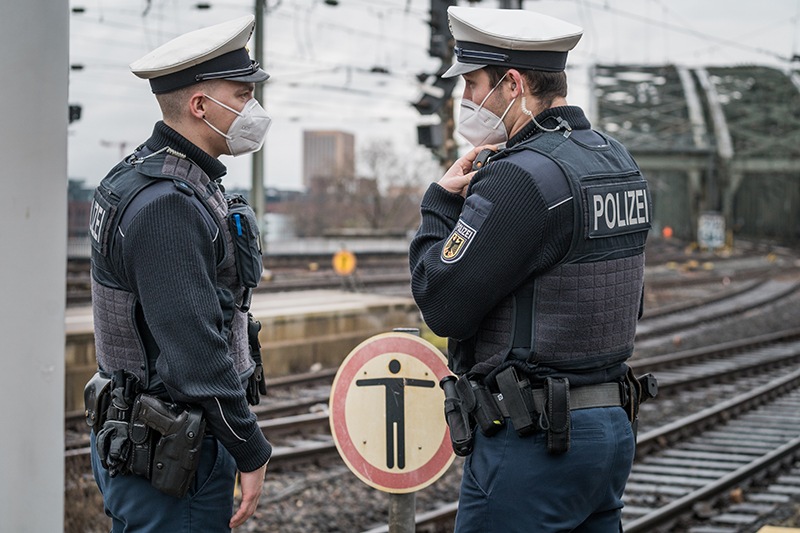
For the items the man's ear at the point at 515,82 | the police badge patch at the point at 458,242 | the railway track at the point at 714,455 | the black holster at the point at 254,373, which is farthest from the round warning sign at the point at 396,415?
the railway track at the point at 714,455

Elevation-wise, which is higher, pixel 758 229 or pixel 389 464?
pixel 389 464

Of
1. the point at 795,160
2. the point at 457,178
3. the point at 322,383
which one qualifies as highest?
the point at 457,178

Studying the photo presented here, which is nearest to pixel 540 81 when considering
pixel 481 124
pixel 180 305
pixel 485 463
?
pixel 481 124

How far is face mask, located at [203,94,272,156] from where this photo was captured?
10.5ft

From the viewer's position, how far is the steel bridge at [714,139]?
6169 cm

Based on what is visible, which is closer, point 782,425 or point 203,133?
point 203,133

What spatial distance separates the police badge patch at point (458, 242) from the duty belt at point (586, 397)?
0.42 m

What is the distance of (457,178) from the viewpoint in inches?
123

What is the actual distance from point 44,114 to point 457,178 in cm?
131

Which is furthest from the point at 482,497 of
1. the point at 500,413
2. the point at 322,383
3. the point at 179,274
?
the point at 322,383

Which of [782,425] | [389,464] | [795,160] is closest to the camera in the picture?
[389,464]

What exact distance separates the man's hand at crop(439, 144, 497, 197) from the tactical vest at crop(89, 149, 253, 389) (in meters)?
0.68

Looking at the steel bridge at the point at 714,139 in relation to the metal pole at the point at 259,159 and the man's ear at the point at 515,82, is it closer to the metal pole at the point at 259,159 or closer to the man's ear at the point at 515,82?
the metal pole at the point at 259,159

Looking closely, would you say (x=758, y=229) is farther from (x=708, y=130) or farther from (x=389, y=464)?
(x=389, y=464)
